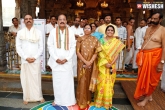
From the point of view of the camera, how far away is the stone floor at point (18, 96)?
3.99 metres

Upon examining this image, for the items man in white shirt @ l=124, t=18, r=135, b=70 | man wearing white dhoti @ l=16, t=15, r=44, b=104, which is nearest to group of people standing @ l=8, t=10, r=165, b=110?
man wearing white dhoti @ l=16, t=15, r=44, b=104

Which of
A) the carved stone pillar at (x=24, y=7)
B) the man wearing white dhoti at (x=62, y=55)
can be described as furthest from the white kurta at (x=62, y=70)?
the carved stone pillar at (x=24, y=7)

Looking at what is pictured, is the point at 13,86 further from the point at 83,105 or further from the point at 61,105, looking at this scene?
the point at 83,105

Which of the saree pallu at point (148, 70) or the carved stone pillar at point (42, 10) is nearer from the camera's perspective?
the saree pallu at point (148, 70)

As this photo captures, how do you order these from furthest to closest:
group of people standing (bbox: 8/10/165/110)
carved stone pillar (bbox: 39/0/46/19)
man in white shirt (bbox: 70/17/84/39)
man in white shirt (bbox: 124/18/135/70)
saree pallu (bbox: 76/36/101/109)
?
carved stone pillar (bbox: 39/0/46/19), man in white shirt (bbox: 70/17/84/39), man in white shirt (bbox: 124/18/135/70), saree pallu (bbox: 76/36/101/109), group of people standing (bbox: 8/10/165/110)

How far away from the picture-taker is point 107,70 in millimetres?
3711

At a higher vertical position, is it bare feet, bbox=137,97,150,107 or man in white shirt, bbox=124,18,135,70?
man in white shirt, bbox=124,18,135,70

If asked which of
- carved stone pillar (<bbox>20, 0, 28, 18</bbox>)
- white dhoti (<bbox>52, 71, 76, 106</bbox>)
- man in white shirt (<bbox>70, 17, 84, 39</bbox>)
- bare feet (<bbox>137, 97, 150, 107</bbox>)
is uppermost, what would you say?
carved stone pillar (<bbox>20, 0, 28, 18</bbox>)

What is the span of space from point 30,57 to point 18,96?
110cm

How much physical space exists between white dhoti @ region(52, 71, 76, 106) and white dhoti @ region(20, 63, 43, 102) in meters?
0.44

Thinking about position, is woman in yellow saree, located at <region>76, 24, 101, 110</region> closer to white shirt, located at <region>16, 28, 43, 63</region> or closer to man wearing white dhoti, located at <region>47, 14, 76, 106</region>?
man wearing white dhoti, located at <region>47, 14, 76, 106</region>

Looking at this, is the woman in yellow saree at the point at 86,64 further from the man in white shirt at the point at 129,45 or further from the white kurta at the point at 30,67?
the man in white shirt at the point at 129,45

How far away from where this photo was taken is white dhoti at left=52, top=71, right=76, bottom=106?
3.78 meters

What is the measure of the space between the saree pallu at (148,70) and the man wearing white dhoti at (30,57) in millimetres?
1978
